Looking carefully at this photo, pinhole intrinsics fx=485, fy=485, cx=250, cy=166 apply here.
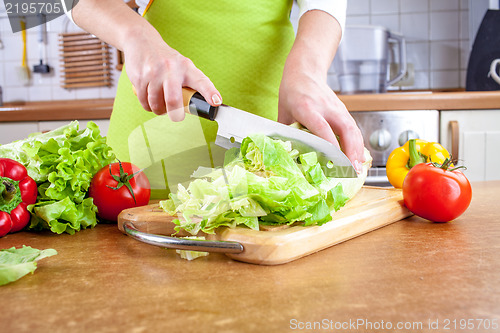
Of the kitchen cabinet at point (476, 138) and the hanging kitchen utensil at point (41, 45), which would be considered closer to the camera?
the kitchen cabinet at point (476, 138)

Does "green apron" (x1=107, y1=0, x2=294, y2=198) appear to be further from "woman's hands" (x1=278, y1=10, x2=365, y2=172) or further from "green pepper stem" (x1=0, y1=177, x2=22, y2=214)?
"green pepper stem" (x1=0, y1=177, x2=22, y2=214)

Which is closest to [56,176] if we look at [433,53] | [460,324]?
[460,324]

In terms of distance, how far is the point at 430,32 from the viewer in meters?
2.97

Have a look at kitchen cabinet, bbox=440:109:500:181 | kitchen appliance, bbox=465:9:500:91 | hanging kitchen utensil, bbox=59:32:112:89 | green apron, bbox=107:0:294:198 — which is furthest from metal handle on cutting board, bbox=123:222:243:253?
hanging kitchen utensil, bbox=59:32:112:89

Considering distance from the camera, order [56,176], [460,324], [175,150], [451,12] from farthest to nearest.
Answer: [451,12]
[175,150]
[56,176]
[460,324]

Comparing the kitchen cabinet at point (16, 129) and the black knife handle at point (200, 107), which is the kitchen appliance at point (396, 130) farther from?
the kitchen cabinet at point (16, 129)

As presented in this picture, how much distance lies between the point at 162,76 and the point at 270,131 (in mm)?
224

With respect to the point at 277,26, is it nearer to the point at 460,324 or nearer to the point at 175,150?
the point at 175,150

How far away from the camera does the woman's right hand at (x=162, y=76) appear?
2.87 ft

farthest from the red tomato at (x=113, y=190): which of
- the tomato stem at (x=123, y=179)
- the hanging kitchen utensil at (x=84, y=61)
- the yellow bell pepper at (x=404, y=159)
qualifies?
the hanging kitchen utensil at (x=84, y=61)

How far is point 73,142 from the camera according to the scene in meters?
1.01

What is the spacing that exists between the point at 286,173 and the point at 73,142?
473mm

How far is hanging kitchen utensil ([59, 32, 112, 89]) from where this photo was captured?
122 inches

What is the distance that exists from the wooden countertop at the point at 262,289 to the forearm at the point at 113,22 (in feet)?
1.34
